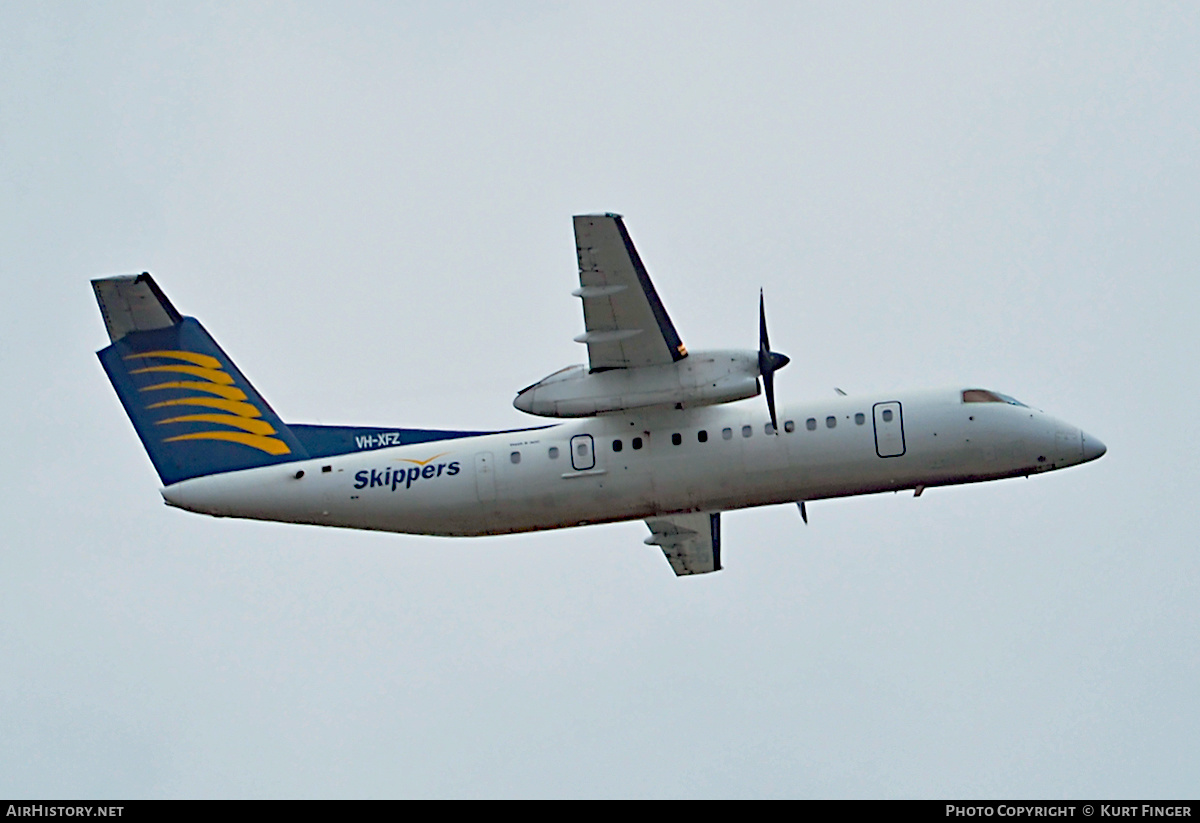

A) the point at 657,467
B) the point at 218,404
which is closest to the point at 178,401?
the point at 218,404

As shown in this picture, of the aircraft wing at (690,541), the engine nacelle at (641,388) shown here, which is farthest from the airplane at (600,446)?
the aircraft wing at (690,541)

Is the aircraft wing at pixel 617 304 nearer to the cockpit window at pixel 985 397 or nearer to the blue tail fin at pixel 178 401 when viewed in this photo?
the cockpit window at pixel 985 397

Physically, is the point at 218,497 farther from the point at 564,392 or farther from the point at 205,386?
the point at 564,392

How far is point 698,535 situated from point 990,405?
5.92 m

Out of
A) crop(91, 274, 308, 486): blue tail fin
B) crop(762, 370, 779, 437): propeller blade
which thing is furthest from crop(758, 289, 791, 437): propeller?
crop(91, 274, 308, 486): blue tail fin

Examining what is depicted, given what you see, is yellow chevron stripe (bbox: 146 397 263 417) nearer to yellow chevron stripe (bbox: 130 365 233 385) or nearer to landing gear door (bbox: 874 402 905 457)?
yellow chevron stripe (bbox: 130 365 233 385)

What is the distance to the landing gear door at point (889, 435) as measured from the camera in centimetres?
2562

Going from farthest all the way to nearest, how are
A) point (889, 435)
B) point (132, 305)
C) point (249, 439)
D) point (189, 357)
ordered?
point (189, 357), point (249, 439), point (132, 305), point (889, 435)

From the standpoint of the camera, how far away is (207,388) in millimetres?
27109

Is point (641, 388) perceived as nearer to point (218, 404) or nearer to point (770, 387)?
point (770, 387)

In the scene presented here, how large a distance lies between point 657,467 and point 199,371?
25.1 ft

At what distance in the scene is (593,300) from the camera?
24.7 metres

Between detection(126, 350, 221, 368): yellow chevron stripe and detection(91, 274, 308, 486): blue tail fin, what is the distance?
0.02 metres

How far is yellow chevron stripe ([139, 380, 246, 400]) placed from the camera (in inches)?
1059
